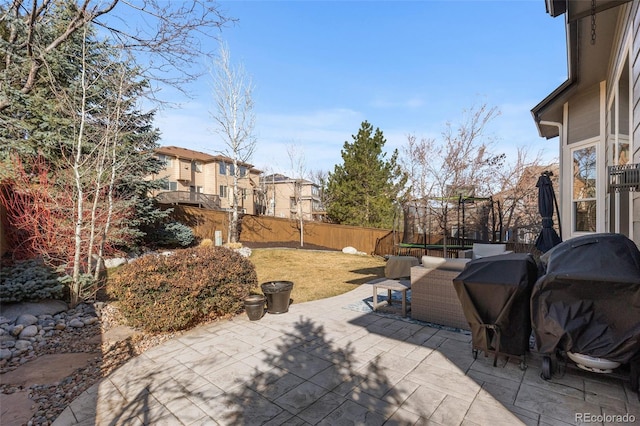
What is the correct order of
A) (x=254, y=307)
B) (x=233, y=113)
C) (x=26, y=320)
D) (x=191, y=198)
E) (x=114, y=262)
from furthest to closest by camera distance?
(x=191, y=198), (x=233, y=113), (x=114, y=262), (x=254, y=307), (x=26, y=320)

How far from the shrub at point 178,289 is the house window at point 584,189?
6948mm

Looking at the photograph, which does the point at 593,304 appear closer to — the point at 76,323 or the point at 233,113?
→ the point at 76,323

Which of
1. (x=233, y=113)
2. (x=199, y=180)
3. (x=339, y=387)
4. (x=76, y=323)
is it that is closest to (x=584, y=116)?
(x=339, y=387)

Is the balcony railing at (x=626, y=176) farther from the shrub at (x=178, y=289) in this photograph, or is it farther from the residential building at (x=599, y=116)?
the shrub at (x=178, y=289)

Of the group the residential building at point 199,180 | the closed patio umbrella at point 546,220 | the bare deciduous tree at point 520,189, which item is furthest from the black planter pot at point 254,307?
the residential building at point 199,180

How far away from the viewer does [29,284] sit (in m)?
5.05

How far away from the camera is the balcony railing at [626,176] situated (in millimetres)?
2334

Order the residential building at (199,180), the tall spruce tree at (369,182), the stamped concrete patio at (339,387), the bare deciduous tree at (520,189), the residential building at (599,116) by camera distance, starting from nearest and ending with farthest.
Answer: the stamped concrete patio at (339,387) < the residential building at (599,116) < the bare deciduous tree at (520,189) < the tall spruce tree at (369,182) < the residential building at (199,180)

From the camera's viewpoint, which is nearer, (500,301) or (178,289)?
(500,301)

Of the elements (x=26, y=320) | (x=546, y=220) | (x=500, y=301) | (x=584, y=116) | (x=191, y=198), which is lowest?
(x=26, y=320)

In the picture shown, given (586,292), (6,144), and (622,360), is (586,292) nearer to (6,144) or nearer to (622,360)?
(622,360)

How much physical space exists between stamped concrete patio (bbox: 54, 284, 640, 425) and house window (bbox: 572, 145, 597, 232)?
3876mm

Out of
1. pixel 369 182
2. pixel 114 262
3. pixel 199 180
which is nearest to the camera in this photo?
pixel 114 262

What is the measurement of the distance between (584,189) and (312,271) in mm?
7597
